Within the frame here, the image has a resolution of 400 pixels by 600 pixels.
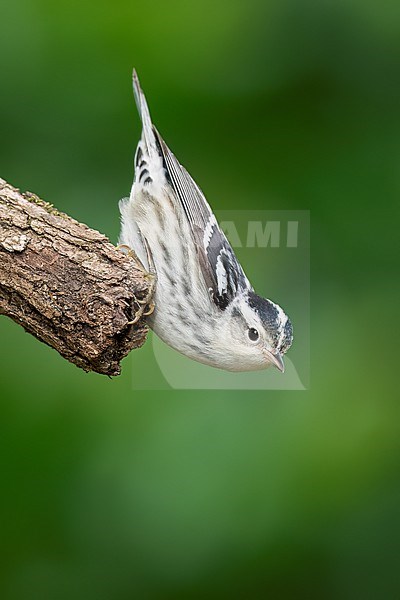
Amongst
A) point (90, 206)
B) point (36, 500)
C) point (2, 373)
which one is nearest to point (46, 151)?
point (90, 206)

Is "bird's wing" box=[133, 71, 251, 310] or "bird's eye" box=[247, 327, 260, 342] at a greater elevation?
"bird's wing" box=[133, 71, 251, 310]

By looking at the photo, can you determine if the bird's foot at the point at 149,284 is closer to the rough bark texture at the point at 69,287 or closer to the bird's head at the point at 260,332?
the rough bark texture at the point at 69,287

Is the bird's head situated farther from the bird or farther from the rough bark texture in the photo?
the rough bark texture

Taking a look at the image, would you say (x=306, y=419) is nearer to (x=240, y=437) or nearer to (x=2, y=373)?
(x=240, y=437)

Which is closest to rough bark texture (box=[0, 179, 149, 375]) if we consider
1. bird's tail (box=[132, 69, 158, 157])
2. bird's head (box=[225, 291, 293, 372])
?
bird's head (box=[225, 291, 293, 372])

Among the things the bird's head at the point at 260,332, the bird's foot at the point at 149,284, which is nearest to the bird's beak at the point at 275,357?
the bird's head at the point at 260,332

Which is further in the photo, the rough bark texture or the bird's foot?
the bird's foot
